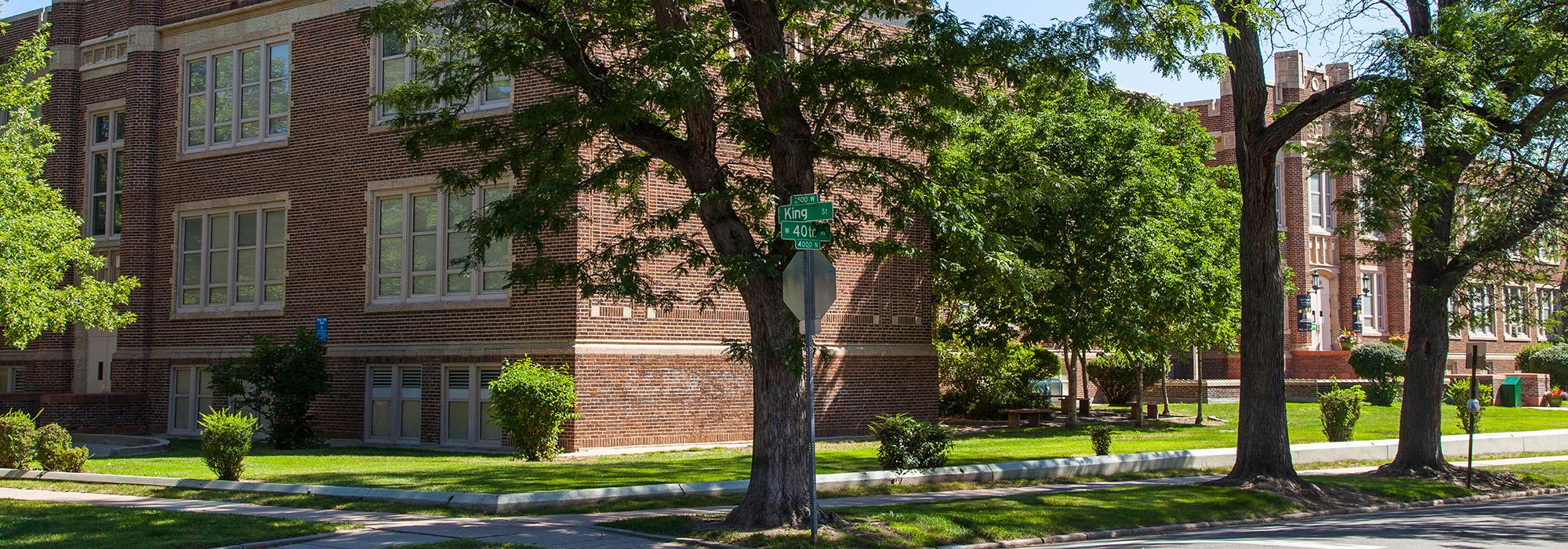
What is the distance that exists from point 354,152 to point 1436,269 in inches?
742

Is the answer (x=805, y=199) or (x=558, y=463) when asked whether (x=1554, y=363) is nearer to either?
(x=558, y=463)

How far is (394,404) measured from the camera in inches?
967

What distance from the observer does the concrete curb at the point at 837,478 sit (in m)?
14.9

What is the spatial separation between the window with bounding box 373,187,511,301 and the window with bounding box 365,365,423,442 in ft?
4.57

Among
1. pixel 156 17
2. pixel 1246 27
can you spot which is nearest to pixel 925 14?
pixel 1246 27

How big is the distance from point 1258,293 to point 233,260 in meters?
19.8

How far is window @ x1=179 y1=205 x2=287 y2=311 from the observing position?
1051 inches

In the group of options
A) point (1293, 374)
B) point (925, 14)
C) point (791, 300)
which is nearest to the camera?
point (791, 300)

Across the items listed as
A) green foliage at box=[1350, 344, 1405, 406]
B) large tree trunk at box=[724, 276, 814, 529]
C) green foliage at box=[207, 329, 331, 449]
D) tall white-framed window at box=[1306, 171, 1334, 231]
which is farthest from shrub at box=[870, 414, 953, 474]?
tall white-framed window at box=[1306, 171, 1334, 231]

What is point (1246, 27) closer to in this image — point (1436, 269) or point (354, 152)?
point (1436, 269)

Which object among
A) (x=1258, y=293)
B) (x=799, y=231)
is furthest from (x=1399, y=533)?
(x=799, y=231)

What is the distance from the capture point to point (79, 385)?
31.4m

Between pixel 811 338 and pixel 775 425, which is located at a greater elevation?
pixel 811 338

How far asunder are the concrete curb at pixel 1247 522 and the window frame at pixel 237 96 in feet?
60.6
